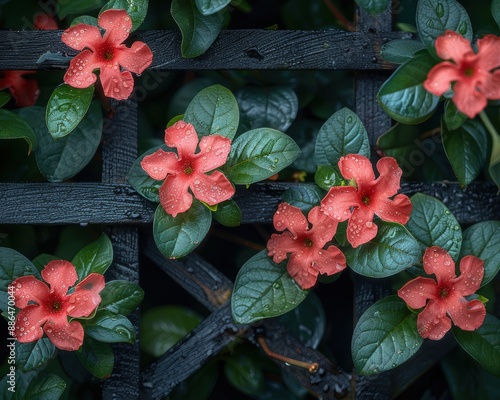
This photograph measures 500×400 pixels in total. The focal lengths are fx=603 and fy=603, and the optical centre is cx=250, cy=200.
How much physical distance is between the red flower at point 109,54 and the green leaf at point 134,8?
44 millimetres

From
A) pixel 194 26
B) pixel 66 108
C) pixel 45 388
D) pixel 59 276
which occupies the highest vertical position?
pixel 194 26

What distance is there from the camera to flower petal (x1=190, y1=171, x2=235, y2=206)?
1058mm

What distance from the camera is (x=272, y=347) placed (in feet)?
4.12

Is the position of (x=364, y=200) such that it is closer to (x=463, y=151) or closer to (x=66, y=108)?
(x=463, y=151)

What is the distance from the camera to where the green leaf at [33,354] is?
110 centimetres

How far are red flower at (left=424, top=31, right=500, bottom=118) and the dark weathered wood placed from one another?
24cm

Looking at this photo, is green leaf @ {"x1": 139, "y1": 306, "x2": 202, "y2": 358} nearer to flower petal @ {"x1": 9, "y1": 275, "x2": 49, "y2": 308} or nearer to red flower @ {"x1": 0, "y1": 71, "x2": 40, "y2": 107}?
flower petal @ {"x1": 9, "y1": 275, "x2": 49, "y2": 308}

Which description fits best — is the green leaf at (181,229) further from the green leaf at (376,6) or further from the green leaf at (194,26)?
the green leaf at (376,6)

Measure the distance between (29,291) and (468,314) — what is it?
2.56 feet

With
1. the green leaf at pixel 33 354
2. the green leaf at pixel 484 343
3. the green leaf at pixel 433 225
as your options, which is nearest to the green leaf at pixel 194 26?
the green leaf at pixel 433 225

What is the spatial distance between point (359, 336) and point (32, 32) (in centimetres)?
85

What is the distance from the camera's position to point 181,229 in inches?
43.4

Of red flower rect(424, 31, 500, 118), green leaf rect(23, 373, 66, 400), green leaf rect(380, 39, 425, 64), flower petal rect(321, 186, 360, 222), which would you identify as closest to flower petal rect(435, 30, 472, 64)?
red flower rect(424, 31, 500, 118)

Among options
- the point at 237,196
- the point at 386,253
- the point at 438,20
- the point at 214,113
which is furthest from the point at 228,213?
the point at 438,20
